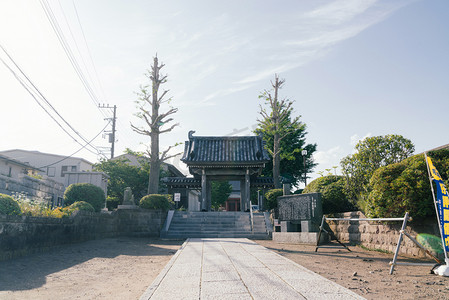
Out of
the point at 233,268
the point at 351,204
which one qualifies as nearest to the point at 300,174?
the point at 351,204

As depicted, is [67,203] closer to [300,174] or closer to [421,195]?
[421,195]

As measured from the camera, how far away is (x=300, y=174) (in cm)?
3412

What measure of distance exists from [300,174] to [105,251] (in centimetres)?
2757

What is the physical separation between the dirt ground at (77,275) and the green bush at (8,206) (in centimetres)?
120

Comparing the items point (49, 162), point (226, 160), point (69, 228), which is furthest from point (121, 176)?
point (69, 228)

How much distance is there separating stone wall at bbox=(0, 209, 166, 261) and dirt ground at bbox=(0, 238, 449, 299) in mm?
417

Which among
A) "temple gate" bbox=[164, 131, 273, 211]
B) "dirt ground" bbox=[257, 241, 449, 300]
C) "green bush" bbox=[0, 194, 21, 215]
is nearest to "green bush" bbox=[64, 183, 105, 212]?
"green bush" bbox=[0, 194, 21, 215]

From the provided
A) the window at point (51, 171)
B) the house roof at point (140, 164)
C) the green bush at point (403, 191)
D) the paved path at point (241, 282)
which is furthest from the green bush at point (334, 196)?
the window at point (51, 171)

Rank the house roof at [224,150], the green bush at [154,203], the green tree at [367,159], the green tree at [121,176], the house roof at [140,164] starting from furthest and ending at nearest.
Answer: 1. the house roof at [140,164]
2. the green tree at [121,176]
3. the house roof at [224,150]
4. the green bush at [154,203]
5. the green tree at [367,159]

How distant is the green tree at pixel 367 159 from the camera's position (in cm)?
987

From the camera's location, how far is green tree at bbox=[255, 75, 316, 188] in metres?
24.7

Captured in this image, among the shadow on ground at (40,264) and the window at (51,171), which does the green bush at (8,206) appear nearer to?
the shadow on ground at (40,264)

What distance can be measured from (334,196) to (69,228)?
9963 millimetres

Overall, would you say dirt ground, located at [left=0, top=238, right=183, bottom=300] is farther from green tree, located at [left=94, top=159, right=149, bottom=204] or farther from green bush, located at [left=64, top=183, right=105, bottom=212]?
green tree, located at [left=94, top=159, right=149, bottom=204]
